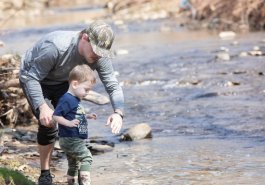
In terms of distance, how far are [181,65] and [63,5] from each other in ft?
147

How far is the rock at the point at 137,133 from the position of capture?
8.31 m

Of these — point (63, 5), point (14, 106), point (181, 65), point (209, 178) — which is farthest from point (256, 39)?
point (63, 5)

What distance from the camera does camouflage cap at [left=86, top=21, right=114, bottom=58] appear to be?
16.8ft

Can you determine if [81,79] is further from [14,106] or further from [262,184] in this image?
[14,106]

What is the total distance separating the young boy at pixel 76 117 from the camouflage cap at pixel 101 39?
0.61ft

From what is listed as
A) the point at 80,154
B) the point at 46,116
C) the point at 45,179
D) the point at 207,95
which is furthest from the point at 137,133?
the point at 207,95

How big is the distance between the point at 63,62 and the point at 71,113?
1.48 ft

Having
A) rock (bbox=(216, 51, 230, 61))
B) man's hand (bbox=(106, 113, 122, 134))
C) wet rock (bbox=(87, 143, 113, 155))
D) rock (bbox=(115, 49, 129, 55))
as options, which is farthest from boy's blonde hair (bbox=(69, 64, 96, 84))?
rock (bbox=(115, 49, 129, 55))

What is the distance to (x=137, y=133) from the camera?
834cm

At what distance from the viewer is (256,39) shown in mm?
19062

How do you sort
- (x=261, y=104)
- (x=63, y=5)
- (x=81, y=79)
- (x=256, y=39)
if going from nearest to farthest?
(x=81, y=79), (x=261, y=104), (x=256, y=39), (x=63, y=5)

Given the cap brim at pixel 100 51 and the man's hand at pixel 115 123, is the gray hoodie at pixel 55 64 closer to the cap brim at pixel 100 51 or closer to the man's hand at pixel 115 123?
the man's hand at pixel 115 123

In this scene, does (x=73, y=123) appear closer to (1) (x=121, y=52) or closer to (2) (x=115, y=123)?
(2) (x=115, y=123)

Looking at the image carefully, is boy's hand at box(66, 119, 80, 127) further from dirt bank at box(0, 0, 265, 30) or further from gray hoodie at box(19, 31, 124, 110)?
dirt bank at box(0, 0, 265, 30)
